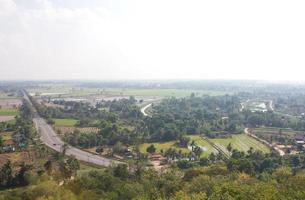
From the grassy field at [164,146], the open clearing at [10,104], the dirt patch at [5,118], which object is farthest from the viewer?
the open clearing at [10,104]

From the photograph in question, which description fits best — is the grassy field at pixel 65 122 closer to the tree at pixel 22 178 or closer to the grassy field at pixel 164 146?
the grassy field at pixel 164 146

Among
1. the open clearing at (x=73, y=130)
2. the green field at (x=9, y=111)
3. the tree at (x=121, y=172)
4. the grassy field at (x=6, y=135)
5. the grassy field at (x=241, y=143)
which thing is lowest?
the grassy field at (x=241, y=143)

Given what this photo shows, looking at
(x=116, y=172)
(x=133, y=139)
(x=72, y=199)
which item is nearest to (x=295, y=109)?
(x=133, y=139)

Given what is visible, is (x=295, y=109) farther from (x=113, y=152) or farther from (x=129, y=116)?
(x=113, y=152)

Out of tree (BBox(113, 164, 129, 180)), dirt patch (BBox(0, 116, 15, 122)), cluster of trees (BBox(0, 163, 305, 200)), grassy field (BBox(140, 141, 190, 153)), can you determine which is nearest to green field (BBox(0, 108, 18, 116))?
dirt patch (BBox(0, 116, 15, 122))

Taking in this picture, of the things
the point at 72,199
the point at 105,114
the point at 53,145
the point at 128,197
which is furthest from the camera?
the point at 105,114

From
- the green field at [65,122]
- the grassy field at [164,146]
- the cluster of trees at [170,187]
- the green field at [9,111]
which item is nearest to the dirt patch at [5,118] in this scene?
the green field at [9,111]
